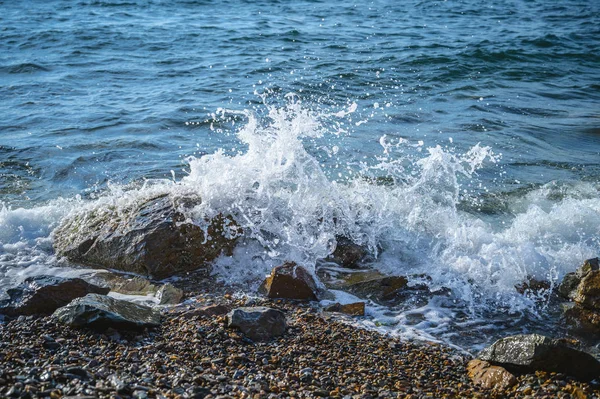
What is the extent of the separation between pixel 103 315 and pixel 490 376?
98.7 inches

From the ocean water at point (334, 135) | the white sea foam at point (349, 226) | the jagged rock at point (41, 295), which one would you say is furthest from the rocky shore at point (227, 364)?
the white sea foam at point (349, 226)

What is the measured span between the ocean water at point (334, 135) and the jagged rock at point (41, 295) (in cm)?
83

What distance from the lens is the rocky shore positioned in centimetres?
359

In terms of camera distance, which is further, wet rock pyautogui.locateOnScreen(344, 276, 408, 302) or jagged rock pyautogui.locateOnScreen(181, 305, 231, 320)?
wet rock pyautogui.locateOnScreen(344, 276, 408, 302)

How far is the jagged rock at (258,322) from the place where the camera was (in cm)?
446

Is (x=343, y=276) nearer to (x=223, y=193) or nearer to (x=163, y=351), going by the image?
(x=223, y=193)

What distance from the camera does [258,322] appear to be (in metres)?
4.52

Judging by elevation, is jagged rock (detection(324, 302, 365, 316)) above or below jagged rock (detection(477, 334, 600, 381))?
below

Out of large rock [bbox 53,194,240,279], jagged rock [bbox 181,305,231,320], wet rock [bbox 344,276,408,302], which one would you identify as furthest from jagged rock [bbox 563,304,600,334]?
large rock [bbox 53,194,240,279]

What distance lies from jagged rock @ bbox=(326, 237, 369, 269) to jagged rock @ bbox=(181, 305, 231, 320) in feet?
4.69

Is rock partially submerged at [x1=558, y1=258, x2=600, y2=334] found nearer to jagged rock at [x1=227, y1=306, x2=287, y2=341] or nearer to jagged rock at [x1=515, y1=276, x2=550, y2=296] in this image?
jagged rock at [x1=515, y1=276, x2=550, y2=296]

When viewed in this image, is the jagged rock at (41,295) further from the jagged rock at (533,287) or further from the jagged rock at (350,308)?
the jagged rock at (533,287)

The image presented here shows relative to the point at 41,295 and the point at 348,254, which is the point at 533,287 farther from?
the point at 41,295

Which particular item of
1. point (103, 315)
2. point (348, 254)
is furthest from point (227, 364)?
point (348, 254)
